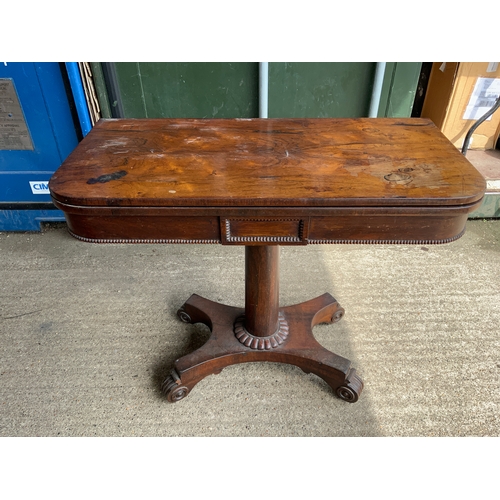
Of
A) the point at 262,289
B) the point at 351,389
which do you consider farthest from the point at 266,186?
the point at 351,389

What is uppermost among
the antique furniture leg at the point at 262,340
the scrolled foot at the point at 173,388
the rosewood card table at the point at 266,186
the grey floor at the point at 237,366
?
the rosewood card table at the point at 266,186

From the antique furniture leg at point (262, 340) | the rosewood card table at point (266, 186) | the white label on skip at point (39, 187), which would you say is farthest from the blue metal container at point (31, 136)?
the antique furniture leg at point (262, 340)

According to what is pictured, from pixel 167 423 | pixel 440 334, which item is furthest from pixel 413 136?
pixel 167 423

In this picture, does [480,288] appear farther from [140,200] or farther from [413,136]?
[140,200]

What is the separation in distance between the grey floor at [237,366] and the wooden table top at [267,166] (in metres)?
0.79

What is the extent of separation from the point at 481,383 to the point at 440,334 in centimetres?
24

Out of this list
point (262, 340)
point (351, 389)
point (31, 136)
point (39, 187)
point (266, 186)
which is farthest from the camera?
point (39, 187)

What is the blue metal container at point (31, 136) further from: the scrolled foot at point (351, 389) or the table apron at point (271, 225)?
the scrolled foot at point (351, 389)

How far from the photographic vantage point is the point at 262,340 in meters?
1.56

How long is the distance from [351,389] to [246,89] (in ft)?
5.07

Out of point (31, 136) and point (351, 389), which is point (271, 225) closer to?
point (351, 389)

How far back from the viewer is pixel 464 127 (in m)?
2.44

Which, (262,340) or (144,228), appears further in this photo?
(262,340)

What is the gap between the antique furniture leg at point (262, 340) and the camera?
57.4 inches
